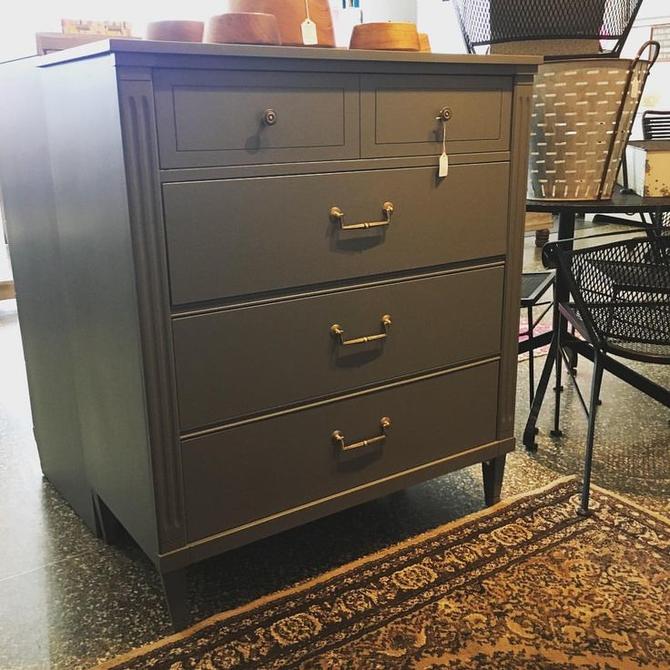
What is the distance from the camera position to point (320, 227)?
125 centimetres

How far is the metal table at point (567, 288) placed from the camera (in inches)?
65.8

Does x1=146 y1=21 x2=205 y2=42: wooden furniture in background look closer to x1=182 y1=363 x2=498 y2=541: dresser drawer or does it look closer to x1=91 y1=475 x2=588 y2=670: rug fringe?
x1=182 y1=363 x2=498 y2=541: dresser drawer

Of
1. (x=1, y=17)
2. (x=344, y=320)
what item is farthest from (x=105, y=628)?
(x=1, y=17)

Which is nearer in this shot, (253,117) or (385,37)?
(253,117)

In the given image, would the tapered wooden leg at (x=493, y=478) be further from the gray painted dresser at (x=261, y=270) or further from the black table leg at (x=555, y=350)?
the black table leg at (x=555, y=350)

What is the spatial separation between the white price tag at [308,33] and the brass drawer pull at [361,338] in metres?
0.47

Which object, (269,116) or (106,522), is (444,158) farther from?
(106,522)

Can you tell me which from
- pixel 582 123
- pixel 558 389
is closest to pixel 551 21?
pixel 582 123

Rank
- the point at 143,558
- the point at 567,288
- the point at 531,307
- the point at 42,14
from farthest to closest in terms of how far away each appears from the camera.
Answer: the point at 42,14 → the point at 531,307 → the point at 567,288 → the point at 143,558

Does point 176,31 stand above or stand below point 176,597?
above

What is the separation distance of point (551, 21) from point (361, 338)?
0.87 metres

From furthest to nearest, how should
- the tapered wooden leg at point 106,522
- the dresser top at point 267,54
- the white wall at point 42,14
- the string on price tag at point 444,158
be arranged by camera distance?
the white wall at point 42,14 → the tapered wooden leg at point 106,522 → the string on price tag at point 444,158 → the dresser top at point 267,54

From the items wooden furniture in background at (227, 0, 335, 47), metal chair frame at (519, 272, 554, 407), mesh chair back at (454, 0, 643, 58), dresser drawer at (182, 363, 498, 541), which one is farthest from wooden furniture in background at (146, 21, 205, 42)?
metal chair frame at (519, 272, 554, 407)

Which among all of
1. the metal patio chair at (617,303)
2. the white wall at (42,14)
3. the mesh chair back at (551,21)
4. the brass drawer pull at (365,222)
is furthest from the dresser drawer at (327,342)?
the white wall at (42,14)
